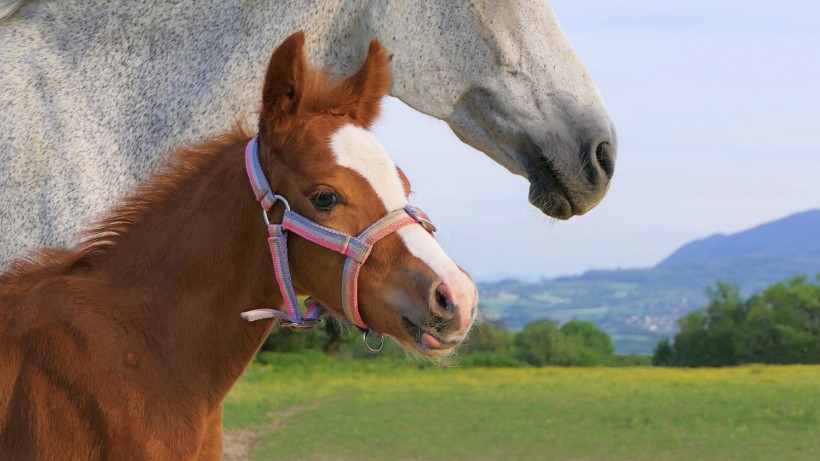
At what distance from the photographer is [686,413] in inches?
567

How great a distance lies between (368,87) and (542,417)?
39.0 ft

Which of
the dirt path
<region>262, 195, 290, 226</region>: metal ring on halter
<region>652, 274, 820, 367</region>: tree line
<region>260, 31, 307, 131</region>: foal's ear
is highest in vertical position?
<region>260, 31, 307, 131</region>: foal's ear

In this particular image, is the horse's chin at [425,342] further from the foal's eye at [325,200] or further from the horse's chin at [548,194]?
the horse's chin at [548,194]

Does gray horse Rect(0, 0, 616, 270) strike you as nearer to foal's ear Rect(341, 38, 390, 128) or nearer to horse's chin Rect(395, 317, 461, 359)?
foal's ear Rect(341, 38, 390, 128)

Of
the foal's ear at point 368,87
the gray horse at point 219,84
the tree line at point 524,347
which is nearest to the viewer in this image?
the foal's ear at point 368,87

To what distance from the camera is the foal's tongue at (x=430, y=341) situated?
9.48ft

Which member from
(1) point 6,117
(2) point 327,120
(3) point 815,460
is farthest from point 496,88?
(3) point 815,460

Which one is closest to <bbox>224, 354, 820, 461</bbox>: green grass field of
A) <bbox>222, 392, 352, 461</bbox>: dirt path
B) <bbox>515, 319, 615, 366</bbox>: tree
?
<bbox>222, 392, 352, 461</bbox>: dirt path

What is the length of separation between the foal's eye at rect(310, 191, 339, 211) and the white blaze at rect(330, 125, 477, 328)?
0.10m

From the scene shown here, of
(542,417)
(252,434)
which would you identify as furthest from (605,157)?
(542,417)

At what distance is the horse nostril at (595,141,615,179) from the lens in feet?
14.2

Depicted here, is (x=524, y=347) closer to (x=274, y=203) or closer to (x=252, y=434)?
(x=252, y=434)

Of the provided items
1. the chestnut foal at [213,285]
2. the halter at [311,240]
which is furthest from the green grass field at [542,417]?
the halter at [311,240]

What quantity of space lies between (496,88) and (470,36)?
26 centimetres
